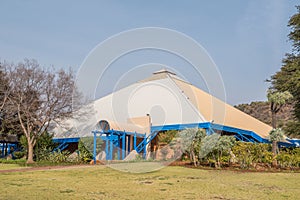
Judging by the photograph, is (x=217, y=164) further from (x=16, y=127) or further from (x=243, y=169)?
(x=16, y=127)

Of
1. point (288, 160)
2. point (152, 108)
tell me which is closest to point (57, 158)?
point (152, 108)

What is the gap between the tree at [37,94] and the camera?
814 inches

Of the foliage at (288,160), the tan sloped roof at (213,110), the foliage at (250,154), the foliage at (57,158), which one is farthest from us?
the tan sloped roof at (213,110)

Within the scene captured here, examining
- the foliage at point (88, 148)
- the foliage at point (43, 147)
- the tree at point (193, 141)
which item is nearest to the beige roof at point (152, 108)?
the foliage at point (88, 148)

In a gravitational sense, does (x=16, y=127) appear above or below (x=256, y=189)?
above

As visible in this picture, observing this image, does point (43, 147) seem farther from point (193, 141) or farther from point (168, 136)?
point (193, 141)

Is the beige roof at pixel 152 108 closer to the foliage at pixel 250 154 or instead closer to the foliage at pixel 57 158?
the foliage at pixel 57 158

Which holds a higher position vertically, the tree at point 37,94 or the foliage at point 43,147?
the tree at point 37,94

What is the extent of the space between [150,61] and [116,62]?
202 cm

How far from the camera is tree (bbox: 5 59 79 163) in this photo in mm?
20688

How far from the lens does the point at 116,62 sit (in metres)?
13.9

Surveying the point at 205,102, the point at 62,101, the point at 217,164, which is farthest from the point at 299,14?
the point at 62,101

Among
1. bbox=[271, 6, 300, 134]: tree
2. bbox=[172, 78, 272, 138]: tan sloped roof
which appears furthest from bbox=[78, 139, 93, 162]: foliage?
bbox=[271, 6, 300, 134]: tree

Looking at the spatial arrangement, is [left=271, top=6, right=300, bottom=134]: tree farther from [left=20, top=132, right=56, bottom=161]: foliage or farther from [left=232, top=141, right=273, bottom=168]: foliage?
[left=20, top=132, right=56, bottom=161]: foliage
